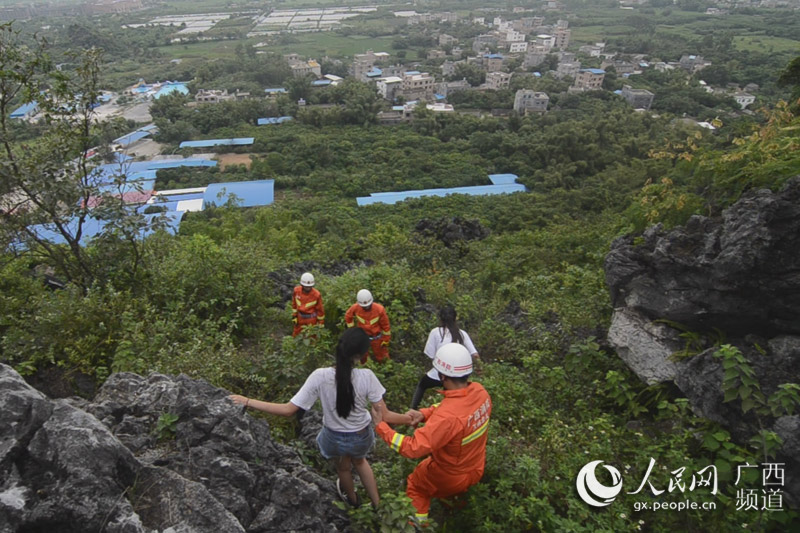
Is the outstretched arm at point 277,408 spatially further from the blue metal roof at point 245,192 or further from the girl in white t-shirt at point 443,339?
the blue metal roof at point 245,192

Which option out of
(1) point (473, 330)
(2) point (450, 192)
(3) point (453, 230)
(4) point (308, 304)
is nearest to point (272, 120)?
(2) point (450, 192)

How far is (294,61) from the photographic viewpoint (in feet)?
159

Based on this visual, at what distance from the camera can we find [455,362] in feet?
8.31

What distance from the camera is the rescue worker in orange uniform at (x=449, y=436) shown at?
245 centimetres

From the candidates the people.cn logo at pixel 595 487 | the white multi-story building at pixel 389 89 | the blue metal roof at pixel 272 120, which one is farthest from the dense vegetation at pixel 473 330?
the white multi-story building at pixel 389 89

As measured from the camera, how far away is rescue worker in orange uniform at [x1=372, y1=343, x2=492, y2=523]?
245cm

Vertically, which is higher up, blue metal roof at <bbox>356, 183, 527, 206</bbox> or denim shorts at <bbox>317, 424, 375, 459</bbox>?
denim shorts at <bbox>317, 424, 375, 459</bbox>

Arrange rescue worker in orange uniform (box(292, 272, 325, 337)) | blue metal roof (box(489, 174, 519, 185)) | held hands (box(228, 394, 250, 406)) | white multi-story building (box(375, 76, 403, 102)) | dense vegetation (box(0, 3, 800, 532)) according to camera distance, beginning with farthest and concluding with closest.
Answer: white multi-story building (box(375, 76, 403, 102)), blue metal roof (box(489, 174, 519, 185)), rescue worker in orange uniform (box(292, 272, 325, 337)), dense vegetation (box(0, 3, 800, 532)), held hands (box(228, 394, 250, 406))

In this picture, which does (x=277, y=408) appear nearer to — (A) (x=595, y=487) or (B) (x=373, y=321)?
(B) (x=373, y=321)

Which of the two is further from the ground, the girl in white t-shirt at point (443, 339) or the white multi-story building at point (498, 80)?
the girl in white t-shirt at point (443, 339)

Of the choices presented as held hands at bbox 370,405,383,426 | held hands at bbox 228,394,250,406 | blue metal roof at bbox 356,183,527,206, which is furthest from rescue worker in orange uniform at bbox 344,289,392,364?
blue metal roof at bbox 356,183,527,206

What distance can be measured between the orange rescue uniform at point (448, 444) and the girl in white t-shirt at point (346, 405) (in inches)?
7.3

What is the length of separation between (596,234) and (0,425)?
419 inches

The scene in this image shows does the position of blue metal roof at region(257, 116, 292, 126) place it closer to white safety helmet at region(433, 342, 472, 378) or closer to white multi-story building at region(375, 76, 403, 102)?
white multi-story building at region(375, 76, 403, 102)
